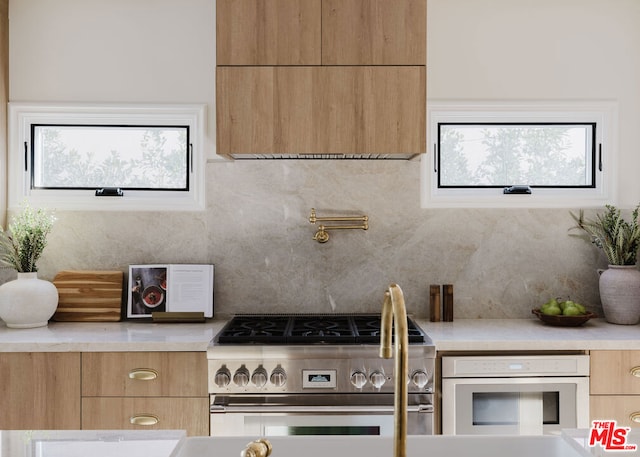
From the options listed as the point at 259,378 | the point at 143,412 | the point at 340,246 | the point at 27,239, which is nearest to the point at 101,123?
the point at 27,239

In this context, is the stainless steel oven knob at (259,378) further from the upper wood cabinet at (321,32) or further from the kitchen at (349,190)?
the upper wood cabinet at (321,32)

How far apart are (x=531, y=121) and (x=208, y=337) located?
2004mm

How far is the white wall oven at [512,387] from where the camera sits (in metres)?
2.51

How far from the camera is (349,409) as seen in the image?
95.7 inches

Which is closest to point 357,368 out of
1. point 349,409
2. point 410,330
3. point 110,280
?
point 349,409

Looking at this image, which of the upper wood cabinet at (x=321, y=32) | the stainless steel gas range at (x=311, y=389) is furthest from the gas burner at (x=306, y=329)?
the upper wood cabinet at (x=321, y=32)

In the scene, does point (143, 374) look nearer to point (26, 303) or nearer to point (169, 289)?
point (169, 289)

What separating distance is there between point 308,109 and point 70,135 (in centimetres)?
137

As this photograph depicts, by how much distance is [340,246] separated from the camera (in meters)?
3.14

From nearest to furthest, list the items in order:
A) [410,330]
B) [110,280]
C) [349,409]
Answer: [349,409]
[410,330]
[110,280]

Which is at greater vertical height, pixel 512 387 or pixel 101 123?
pixel 101 123

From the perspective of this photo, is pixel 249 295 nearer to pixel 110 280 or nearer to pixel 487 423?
pixel 110 280

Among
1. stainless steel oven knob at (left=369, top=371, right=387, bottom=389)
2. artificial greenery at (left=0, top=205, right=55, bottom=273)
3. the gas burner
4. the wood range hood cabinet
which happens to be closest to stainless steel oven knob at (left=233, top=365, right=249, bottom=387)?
the gas burner

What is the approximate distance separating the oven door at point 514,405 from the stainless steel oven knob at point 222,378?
906mm
